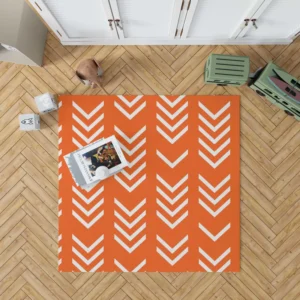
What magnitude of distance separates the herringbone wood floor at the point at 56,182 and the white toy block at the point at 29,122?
3.4 inches

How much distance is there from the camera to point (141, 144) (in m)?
3.52

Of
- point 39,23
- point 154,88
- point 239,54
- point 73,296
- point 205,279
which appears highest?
point 39,23

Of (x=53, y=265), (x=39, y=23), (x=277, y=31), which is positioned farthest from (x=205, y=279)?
(x=39, y=23)

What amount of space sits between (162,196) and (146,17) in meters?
1.74

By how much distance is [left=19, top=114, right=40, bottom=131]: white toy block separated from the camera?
137 inches

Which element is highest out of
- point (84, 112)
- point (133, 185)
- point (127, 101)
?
point (84, 112)

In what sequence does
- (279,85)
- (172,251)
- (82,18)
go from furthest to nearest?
(172,251) → (279,85) → (82,18)

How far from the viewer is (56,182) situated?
3539 millimetres

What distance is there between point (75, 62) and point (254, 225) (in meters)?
2.54

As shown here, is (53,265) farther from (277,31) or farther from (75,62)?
(277,31)

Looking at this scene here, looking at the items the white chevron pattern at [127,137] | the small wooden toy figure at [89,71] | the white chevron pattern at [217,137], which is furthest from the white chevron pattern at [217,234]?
the small wooden toy figure at [89,71]

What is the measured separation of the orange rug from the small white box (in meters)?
0.19

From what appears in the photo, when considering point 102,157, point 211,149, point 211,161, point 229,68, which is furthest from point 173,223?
point 229,68

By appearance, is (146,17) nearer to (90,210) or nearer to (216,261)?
(90,210)
